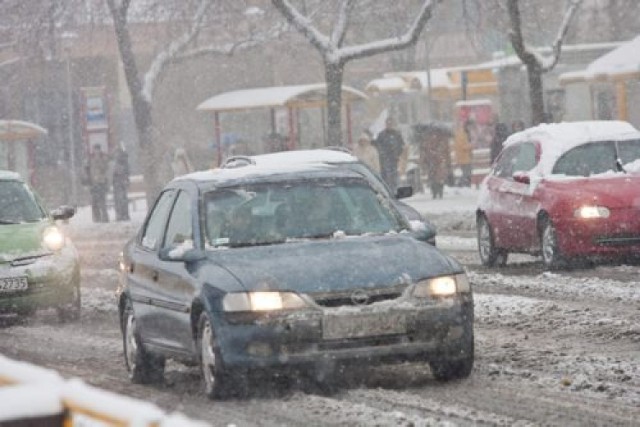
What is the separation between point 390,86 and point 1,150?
13.4m

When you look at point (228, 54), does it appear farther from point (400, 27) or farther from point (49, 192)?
point (49, 192)

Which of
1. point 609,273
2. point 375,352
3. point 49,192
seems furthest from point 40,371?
point 49,192

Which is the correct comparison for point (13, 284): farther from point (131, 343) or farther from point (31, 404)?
point (31, 404)

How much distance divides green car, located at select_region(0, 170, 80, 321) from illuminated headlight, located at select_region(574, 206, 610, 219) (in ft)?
16.3

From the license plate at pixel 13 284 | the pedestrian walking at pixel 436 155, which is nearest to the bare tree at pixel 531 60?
the pedestrian walking at pixel 436 155

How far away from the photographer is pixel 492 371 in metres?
11.0

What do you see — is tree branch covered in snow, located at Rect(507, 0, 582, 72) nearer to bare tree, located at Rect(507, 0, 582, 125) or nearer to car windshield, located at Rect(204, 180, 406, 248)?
bare tree, located at Rect(507, 0, 582, 125)

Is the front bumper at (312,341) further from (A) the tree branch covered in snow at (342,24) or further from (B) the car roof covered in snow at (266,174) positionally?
(A) the tree branch covered in snow at (342,24)

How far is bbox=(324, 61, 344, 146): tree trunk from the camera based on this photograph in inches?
1378

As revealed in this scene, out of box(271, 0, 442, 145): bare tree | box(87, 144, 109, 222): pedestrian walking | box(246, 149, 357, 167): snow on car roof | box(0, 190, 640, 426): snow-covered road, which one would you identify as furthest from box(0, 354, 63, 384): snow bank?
box(87, 144, 109, 222): pedestrian walking

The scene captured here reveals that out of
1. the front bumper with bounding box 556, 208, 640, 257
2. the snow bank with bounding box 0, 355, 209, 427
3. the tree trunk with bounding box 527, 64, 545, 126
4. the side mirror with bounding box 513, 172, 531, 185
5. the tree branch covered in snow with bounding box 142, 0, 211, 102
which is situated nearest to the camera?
the snow bank with bounding box 0, 355, 209, 427

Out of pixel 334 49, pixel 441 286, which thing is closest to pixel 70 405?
pixel 441 286

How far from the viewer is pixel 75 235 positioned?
38.6 m

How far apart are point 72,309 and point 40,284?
0.56 metres
